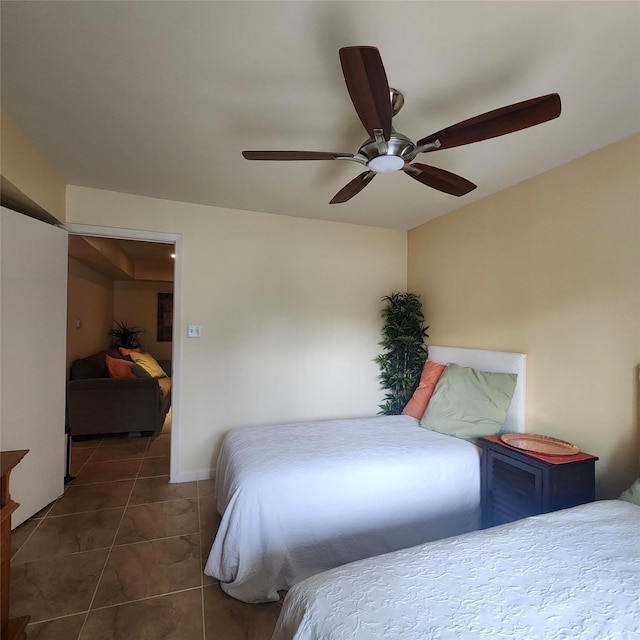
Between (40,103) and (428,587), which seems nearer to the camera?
(428,587)

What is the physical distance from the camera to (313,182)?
244cm

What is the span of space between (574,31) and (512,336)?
1.76m

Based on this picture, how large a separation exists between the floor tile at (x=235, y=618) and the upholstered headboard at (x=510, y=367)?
1835mm

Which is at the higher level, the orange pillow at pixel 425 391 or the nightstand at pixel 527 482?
the orange pillow at pixel 425 391

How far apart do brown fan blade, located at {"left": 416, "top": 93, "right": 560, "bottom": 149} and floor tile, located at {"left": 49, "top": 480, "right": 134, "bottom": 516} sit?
306cm

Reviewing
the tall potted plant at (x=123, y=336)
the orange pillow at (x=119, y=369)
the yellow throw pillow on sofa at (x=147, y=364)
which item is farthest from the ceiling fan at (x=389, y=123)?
the tall potted plant at (x=123, y=336)

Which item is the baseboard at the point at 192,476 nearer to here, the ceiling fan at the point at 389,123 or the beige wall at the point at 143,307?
the ceiling fan at the point at 389,123

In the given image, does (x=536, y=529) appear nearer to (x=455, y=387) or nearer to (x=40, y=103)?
(x=455, y=387)

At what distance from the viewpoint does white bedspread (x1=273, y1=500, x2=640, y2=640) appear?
808mm

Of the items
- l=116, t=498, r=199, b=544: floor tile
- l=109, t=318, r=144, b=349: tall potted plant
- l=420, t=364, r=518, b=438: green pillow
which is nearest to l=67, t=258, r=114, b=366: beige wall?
l=109, t=318, r=144, b=349: tall potted plant

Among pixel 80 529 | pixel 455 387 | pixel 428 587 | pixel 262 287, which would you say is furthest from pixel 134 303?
pixel 428 587

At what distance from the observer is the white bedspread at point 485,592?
31.8 inches

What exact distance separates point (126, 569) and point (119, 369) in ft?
8.98

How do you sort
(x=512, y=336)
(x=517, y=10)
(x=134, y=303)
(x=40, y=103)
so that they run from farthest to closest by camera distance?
(x=134, y=303), (x=512, y=336), (x=40, y=103), (x=517, y=10)
